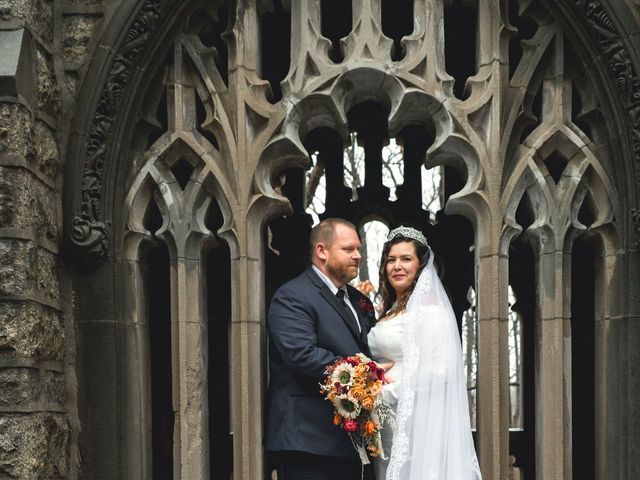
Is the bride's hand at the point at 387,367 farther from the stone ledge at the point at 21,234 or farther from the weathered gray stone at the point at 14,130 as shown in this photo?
the weathered gray stone at the point at 14,130

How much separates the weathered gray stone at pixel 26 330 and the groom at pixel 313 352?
1.06m

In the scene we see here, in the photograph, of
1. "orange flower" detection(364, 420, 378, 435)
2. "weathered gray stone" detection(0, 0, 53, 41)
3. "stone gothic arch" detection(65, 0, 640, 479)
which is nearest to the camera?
"weathered gray stone" detection(0, 0, 53, 41)

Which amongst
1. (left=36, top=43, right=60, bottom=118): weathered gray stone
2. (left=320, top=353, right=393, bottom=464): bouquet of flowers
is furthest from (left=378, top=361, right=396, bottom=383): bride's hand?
(left=36, top=43, right=60, bottom=118): weathered gray stone

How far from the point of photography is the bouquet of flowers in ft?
13.8

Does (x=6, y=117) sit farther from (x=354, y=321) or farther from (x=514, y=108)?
(x=514, y=108)

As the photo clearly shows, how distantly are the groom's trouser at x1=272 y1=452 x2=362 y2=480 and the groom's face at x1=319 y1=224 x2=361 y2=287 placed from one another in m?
0.89

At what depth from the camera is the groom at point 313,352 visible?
14.7 feet

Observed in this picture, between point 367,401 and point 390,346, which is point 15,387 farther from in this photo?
point 390,346

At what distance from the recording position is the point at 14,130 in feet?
13.2

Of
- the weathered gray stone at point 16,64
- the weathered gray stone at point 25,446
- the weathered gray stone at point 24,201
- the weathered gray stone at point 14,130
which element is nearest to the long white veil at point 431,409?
the weathered gray stone at point 25,446

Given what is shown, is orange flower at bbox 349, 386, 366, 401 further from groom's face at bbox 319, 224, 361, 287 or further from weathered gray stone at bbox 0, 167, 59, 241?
weathered gray stone at bbox 0, 167, 59, 241

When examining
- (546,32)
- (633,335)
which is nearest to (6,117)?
(546,32)

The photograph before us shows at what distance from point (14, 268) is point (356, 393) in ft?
5.18

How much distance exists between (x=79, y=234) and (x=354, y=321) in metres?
1.42
